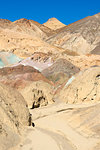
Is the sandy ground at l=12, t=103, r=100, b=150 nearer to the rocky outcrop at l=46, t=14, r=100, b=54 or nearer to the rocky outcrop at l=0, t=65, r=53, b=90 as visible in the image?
the rocky outcrop at l=0, t=65, r=53, b=90

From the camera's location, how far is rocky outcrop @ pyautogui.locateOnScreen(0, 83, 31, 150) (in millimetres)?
4359

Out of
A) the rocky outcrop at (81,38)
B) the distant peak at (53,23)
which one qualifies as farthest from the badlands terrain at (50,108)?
the distant peak at (53,23)

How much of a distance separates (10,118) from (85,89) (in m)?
6.12

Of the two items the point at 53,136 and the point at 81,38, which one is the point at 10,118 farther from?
the point at 81,38

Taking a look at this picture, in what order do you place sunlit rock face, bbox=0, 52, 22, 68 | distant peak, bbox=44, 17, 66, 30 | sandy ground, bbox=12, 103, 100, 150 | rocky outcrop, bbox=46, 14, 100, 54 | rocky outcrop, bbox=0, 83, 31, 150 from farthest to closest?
distant peak, bbox=44, 17, 66, 30 < rocky outcrop, bbox=46, 14, 100, 54 < sunlit rock face, bbox=0, 52, 22, 68 < sandy ground, bbox=12, 103, 100, 150 < rocky outcrop, bbox=0, 83, 31, 150

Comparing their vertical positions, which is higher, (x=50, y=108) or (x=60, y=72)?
(x=60, y=72)

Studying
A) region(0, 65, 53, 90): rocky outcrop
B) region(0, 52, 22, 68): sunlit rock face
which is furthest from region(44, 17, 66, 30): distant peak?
region(0, 65, 53, 90): rocky outcrop

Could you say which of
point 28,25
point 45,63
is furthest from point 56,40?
point 45,63

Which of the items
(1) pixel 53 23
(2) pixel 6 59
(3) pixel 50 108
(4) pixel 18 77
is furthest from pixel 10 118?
(1) pixel 53 23

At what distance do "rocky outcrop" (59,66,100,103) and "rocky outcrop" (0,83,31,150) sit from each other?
464 centimetres

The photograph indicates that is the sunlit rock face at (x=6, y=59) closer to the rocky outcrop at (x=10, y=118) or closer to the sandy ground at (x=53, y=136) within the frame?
the sandy ground at (x=53, y=136)

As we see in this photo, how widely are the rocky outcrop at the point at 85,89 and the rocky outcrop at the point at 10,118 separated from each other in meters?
4.64

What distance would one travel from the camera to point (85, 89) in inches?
421

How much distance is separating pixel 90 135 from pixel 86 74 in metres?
5.36
